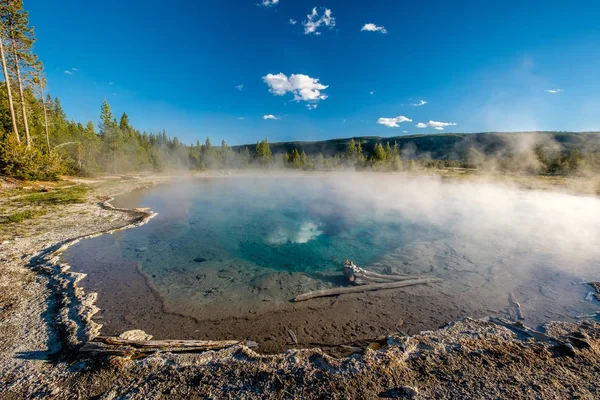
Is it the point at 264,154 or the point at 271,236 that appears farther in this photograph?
the point at 264,154

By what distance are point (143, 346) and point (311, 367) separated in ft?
10.7

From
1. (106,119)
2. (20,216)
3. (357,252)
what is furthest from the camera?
(106,119)

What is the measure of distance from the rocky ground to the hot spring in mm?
753

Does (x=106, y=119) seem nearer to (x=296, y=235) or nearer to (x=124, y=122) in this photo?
(x=124, y=122)

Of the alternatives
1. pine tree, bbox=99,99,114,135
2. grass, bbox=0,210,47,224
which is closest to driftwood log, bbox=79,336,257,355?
grass, bbox=0,210,47,224

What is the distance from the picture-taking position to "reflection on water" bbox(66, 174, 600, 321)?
7.36 metres

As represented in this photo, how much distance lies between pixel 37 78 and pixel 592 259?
39.0 m

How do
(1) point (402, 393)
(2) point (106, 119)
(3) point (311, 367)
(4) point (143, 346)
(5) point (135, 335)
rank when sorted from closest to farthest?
(1) point (402, 393) → (3) point (311, 367) → (4) point (143, 346) → (5) point (135, 335) → (2) point (106, 119)

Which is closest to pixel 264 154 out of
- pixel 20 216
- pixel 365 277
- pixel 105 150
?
pixel 105 150

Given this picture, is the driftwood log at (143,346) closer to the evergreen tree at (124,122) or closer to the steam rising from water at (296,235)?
the steam rising from water at (296,235)

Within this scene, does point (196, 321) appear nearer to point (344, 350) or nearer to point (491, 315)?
point (344, 350)

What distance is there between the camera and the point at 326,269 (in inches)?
362

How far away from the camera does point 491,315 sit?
6.21 m

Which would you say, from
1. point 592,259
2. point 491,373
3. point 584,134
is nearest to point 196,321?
point 491,373
